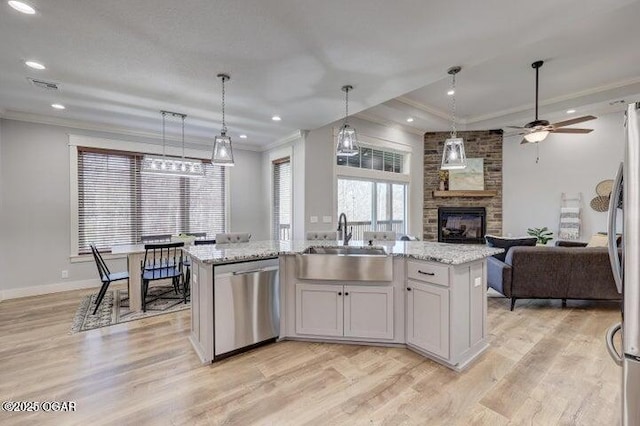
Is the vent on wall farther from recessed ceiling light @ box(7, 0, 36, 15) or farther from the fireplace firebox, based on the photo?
the fireplace firebox

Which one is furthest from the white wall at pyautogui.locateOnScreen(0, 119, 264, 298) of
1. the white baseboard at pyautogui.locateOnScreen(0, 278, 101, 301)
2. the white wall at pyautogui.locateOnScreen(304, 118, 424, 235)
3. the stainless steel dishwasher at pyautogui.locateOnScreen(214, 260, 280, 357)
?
the stainless steel dishwasher at pyautogui.locateOnScreen(214, 260, 280, 357)

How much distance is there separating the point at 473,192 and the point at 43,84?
24.4ft

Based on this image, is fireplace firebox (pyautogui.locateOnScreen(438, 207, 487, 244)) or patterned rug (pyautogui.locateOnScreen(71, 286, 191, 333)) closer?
patterned rug (pyautogui.locateOnScreen(71, 286, 191, 333))

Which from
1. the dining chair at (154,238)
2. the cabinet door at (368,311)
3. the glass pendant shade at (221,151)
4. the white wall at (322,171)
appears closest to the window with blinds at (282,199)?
the white wall at (322,171)

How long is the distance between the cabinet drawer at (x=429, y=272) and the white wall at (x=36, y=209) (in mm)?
5072

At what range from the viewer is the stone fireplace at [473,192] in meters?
6.75

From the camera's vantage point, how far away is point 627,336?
120cm

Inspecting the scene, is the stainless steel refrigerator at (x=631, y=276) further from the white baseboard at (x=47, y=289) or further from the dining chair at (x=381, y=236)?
the white baseboard at (x=47, y=289)

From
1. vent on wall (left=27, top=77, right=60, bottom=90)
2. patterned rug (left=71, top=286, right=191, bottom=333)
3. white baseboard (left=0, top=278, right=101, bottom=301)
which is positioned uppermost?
vent on wall (left=27, top=77, right=60, bottom=90)

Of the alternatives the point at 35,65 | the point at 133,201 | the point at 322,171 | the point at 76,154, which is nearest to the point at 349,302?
the point at 322,171

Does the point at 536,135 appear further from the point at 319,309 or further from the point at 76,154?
the point at 76,154

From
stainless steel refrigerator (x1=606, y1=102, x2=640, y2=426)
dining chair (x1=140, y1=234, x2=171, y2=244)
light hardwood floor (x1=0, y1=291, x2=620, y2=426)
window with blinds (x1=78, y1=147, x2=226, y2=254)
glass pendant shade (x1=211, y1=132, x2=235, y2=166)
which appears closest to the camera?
stainless steel refrigerator (x1=606, y1=102, x2=640, y2=426)

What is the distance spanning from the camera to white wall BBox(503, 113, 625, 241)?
5.75 metres

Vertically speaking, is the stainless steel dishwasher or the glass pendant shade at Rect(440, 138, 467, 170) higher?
the glass pendant shade at Rect(440, 138, 467, 170)
